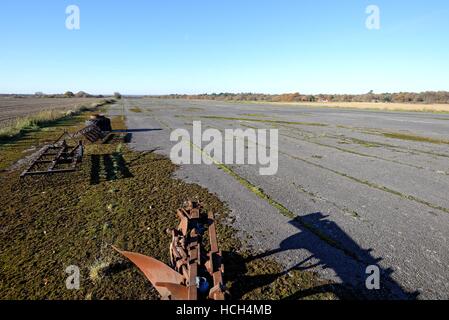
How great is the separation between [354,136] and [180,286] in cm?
1771

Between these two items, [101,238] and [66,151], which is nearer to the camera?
[101,238]

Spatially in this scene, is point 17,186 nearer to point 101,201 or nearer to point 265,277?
point 101,201

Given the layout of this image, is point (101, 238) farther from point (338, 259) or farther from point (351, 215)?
point (351, 215)

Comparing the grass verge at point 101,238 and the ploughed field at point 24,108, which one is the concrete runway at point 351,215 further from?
the ploughed field at point 24,108

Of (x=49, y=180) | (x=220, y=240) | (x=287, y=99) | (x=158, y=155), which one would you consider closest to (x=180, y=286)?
(x=220, y=240)

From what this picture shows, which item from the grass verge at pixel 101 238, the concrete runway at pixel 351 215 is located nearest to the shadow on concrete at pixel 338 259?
the concrete runway at pixel 351 215

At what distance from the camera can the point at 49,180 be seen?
797cm

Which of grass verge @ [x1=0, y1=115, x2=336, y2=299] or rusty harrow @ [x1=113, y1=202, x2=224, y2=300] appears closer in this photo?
rusty harrow @ [x1=113, y1=202, x2=224, y2=300]

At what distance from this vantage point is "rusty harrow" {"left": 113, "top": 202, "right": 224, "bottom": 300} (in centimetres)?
290

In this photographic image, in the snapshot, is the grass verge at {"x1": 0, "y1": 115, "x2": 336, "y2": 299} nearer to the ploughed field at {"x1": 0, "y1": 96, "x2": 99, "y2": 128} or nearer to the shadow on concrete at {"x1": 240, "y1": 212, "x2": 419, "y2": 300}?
the shadow on concrete at {"x1": 240, "y1": 212, "x2": 419, "y2": 300}

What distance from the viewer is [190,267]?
2.96m

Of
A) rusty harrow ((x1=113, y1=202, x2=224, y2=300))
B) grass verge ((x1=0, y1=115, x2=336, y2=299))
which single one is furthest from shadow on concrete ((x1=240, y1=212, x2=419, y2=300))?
rusty harrow ((x1=113, y1=202, x2=224, y2=300))

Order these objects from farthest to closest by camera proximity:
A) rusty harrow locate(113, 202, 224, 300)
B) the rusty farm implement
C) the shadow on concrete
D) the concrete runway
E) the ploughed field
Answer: the ploughed field
the rusty farm implement
the concrete runway
the shadow on concrete
rusty harrow locate(113, 202, 224, 300)

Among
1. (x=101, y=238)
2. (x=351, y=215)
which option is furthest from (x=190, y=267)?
(x=351, y=215)
